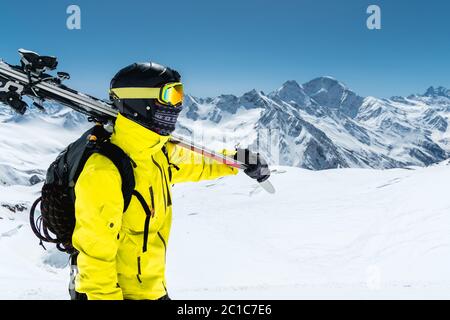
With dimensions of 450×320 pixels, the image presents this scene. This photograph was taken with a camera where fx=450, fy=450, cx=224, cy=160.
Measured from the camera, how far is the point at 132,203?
369 centimetres

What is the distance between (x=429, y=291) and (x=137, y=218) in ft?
27.9

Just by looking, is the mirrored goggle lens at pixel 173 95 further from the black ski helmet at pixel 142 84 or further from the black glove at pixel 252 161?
the black glove at pixel 252 161

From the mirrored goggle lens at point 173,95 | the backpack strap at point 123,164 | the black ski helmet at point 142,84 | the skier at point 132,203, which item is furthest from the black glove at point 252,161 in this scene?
the backpack strap at point 123,164

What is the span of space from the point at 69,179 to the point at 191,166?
6.12ft

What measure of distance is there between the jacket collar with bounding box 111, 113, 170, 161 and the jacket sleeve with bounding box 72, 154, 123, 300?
414mm

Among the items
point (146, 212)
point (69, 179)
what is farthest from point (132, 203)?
point (69, 179)

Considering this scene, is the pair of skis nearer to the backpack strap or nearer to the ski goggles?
the ski goggles

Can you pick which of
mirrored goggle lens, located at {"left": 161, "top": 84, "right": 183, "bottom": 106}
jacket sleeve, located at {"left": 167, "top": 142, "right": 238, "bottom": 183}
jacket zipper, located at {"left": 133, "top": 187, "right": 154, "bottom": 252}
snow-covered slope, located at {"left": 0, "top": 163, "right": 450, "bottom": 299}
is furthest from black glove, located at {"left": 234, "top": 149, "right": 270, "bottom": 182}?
snow-covered slope, located at {"left": 0, "top": 163, "right": 450, "bottom": 299}

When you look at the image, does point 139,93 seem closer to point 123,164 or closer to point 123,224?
point 123,164

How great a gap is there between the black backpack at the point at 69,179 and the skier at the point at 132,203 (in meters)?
0.10

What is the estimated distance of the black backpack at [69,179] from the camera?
3.47 m

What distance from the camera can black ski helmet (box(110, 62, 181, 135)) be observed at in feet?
12.4
